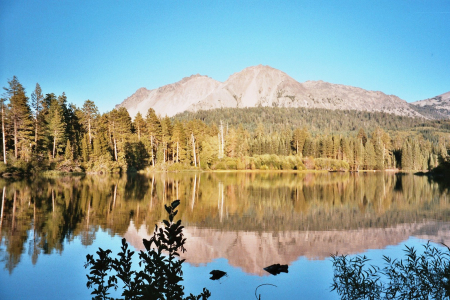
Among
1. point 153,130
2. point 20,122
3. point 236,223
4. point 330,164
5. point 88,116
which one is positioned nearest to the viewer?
point 236,223

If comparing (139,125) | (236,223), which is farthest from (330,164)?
(236,223)

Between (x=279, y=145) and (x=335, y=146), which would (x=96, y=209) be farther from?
(x=335, y=146)

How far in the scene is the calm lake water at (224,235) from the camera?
916cm

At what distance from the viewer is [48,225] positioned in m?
15.5

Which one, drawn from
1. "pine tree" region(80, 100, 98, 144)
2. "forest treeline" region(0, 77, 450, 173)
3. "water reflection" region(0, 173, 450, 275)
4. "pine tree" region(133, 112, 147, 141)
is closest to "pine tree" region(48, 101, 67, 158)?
"forest treeline" region(0, 77, 450, 173)

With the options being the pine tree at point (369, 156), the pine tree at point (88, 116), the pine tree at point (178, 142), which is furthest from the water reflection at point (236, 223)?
the pine tree at point (369, 156)

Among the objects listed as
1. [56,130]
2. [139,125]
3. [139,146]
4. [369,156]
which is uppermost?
[139,125]

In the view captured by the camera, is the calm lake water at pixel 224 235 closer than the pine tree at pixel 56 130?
Yes

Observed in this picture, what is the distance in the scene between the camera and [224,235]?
14773 millimetres

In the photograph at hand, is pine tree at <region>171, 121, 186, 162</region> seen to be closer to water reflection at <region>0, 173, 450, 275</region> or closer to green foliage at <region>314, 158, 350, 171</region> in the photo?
green foliage at <region>314, 158, 350, 171</region>

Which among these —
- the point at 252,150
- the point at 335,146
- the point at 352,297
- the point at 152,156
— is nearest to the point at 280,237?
the point at 352,297

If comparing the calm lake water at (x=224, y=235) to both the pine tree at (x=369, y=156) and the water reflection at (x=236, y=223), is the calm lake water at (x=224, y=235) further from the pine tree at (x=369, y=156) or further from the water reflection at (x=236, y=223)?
the pine tree at (x=369, y=156)

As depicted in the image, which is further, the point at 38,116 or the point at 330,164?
the point at 330,164

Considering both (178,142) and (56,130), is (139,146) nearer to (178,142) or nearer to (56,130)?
(178,142)
